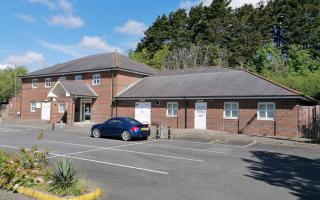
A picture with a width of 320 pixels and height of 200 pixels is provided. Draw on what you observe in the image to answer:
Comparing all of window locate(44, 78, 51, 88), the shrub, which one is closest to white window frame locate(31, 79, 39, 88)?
window locate(44, 78, 51, 88)

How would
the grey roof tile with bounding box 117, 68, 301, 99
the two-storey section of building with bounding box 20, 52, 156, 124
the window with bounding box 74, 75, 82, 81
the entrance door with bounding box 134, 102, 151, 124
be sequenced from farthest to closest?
1. the window with bounding box 74, 75, 82, 81
2. the two-storey section of building with bounding box 20, 52, 156, 124
3. the entrance door with bounding box 134, 102, 151, 124
4. the grey roof tile with bounding box 117, 68, 301, 99

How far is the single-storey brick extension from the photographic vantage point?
24.8 meters

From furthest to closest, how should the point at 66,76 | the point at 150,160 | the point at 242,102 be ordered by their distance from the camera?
the point at 66,76, the point at 242,102, the point at 150,160

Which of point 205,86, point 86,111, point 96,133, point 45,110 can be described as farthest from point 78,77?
point 96,133

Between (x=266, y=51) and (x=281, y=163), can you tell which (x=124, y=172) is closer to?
(x=281, y=163)

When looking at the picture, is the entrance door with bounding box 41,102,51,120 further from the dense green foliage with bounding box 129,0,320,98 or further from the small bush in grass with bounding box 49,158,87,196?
the small bush in grass with bounding box 49,158,87,196

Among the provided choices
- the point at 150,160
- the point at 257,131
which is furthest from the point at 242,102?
the point at 150,160

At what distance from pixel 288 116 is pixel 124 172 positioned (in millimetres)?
16634

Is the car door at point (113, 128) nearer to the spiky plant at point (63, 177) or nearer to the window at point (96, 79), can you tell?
the spiky plant at point (63, 177)

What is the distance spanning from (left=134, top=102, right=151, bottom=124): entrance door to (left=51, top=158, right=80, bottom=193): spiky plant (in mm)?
23970

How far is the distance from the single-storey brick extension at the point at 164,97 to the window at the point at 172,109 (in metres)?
0.04

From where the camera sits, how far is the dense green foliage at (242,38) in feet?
167

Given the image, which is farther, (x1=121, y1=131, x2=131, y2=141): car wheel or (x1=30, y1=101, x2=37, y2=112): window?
(x1=30, y1=101, x2=37, y2=112): window

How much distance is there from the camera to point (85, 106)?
3691 centimetres
